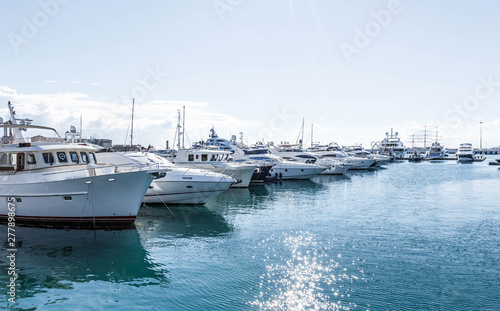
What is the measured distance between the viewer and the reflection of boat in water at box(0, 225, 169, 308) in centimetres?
1168

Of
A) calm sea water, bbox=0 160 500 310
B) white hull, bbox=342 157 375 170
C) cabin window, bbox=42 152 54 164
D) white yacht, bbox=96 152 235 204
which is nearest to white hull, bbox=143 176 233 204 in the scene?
white yacht, bbox=96 152 235 204

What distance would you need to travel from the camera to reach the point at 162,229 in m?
19.2

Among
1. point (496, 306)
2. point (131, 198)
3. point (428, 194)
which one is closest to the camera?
point (496, 306)

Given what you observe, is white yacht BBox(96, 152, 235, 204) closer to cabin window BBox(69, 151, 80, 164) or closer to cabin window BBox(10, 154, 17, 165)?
cabin window BBox(69, 151, 80, 164)

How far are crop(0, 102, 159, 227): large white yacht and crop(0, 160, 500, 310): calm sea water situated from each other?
86cm

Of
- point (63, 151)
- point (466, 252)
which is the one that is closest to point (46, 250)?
point (63, 151)

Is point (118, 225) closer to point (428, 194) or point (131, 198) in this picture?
point (131, 198)

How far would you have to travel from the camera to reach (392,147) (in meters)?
145

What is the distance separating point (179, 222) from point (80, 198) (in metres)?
5.82

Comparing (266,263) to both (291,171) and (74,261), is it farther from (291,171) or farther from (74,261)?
(291,171)

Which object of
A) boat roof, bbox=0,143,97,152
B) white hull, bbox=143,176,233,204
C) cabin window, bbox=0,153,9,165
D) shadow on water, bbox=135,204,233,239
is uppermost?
boat roof, bbox=0,143,97,152

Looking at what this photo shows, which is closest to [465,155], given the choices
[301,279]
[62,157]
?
[301,279]

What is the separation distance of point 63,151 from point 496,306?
21160 mm

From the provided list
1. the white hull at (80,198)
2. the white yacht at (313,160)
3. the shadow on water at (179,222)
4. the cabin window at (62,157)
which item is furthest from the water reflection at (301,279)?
the white yacht at (313,160)
